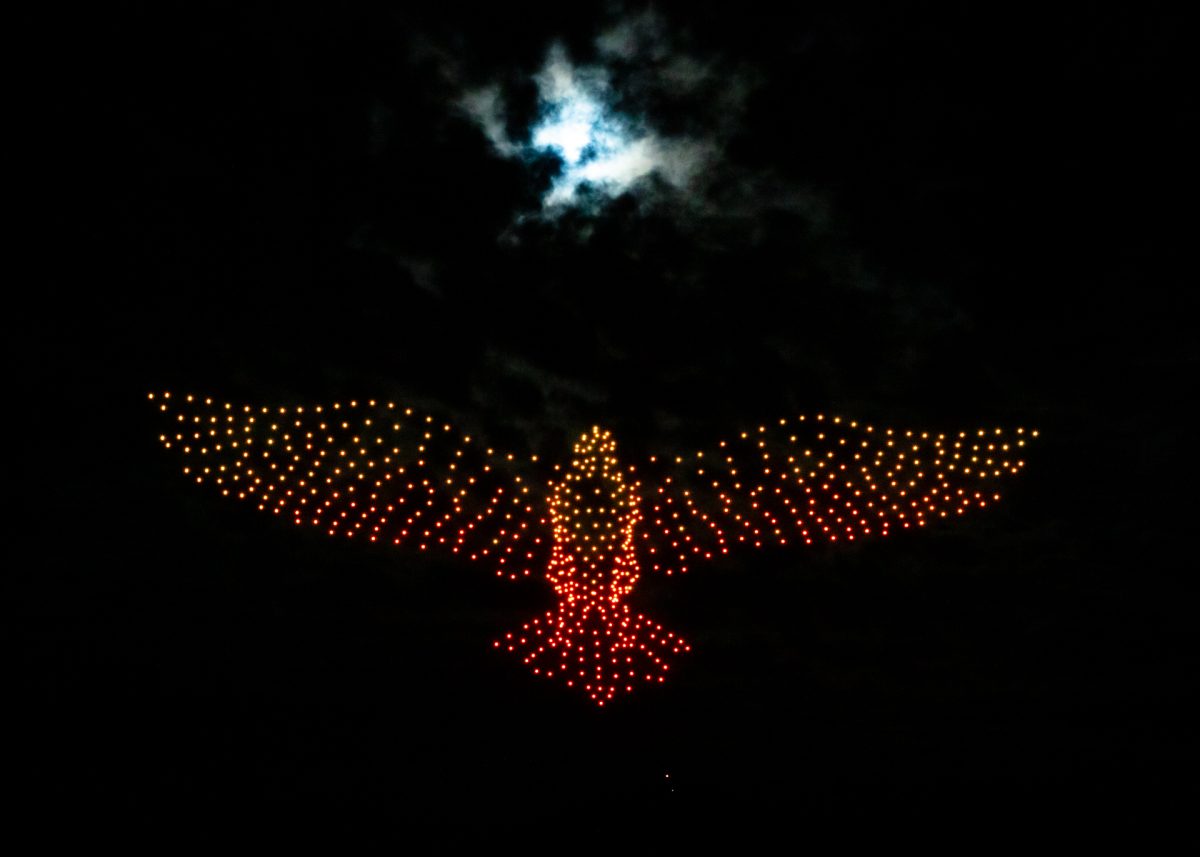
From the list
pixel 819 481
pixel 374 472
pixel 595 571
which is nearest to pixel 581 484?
pixel 595 571

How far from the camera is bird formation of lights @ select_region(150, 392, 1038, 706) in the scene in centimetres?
585

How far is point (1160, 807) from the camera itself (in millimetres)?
7836

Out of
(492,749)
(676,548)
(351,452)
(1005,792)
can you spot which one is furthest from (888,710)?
(351,452)

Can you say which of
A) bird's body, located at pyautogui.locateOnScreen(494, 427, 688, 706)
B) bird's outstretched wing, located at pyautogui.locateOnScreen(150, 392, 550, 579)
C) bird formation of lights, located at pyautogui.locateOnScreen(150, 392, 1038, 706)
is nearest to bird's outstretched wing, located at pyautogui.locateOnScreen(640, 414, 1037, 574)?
bird formation of lights, located at pyautogui.locateOnScreen(150, 392, 1038, 706)

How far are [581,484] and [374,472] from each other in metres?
1.32

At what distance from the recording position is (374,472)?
594cm

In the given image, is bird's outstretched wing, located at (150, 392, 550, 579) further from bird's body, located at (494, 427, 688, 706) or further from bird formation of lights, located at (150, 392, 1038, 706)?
bird's body, located at (494, 427, 688, 706)

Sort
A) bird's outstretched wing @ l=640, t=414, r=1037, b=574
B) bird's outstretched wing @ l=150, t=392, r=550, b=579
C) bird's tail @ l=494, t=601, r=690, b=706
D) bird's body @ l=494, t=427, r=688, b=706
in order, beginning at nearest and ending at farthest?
bird's outstretched wing @ l=150, t=392, r=550, b=579
bird's outstretched wing @ l=640, t=414, r=1037, b=574
bird's body @ l=494, t=427, r=688, b=706
bird's tail @ l=494, t=601, r=690, b=706

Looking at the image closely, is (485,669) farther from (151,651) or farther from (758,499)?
(758,499)

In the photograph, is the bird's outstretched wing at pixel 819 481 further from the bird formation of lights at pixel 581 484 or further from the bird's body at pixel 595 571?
the bird's body at pixel 595 571

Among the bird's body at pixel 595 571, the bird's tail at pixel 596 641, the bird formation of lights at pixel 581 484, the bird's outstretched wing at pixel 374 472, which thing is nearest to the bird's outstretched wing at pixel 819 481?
the bird formation of lights at pixel 581 484

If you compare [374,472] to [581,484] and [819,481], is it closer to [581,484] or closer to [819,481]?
[581,484]

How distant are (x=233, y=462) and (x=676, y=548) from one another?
299 centimetres

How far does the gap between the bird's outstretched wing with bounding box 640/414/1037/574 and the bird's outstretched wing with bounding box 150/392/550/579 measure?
92 cm
